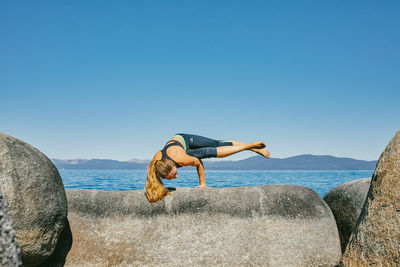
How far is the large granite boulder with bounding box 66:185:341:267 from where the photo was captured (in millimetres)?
4098

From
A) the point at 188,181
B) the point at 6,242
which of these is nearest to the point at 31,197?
the point at 6,242

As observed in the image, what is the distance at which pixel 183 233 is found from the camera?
164 inches

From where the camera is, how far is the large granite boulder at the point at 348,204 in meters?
4.46

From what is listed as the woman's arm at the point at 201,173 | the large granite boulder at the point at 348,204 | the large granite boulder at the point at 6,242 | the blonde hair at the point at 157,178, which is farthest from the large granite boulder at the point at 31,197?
the large granite boulder at the point at 348,204

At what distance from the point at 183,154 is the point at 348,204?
2260 millimetres

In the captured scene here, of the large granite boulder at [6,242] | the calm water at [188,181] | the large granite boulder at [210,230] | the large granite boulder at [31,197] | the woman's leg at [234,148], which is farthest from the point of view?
the calm water at [188,181]

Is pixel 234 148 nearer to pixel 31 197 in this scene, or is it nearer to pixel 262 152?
pixel 262 152

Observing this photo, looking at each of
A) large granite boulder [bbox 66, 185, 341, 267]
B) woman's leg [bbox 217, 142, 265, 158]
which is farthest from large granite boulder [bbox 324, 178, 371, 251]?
woman's leg [bbox 217, 142, 265, 158]

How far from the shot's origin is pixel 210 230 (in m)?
4.17

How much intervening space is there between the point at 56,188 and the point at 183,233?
1.51m

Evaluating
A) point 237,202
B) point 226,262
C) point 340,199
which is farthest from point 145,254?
point 340,199

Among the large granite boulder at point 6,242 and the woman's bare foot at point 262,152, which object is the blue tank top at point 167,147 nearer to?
the woman's bare foot at point 262,152

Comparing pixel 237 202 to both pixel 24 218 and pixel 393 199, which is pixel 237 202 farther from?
pixel 24 218

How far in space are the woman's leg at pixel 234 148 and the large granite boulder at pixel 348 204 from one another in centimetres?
123
